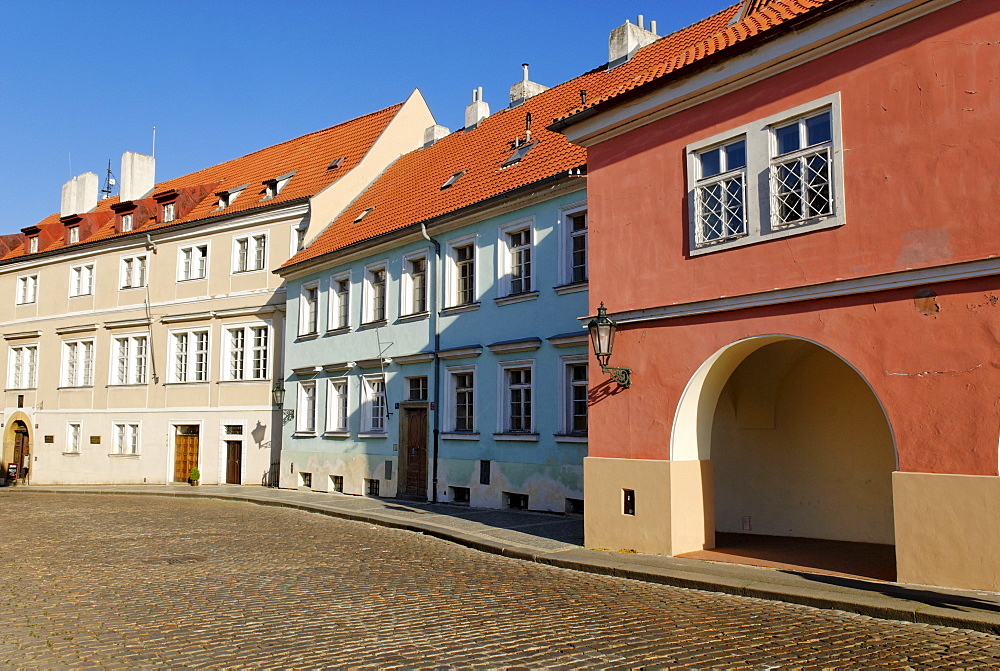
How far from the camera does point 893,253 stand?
962cm

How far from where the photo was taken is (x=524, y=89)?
26.4 meters

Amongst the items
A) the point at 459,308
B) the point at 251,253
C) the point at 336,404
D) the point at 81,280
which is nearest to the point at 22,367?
the point at 81,280

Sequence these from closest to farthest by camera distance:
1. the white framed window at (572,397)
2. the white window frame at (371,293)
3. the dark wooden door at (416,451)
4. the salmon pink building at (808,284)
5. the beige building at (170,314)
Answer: the salmon pink building at (808,284) < the white framed window at (572,397) < the dark wooden door at (416,451) < the white window frame at (371,293) < the beige building at (170,314)

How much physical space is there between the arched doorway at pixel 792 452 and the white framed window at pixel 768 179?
153 centimetres

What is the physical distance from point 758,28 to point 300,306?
1994cm

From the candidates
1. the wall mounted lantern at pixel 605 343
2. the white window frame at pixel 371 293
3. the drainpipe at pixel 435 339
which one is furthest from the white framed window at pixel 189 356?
the wall mounted lantern at pixel 605 343

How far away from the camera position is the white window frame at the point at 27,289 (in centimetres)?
3953

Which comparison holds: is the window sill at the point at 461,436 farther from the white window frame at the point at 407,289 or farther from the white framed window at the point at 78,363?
the white framed window at the point at 78,363

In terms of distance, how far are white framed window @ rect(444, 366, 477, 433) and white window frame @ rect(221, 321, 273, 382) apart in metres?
10.8

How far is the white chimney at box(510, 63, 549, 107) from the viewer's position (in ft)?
86.5

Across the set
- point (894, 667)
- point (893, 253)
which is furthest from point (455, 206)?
point (894, 667)

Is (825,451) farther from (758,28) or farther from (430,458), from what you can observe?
(430,458)

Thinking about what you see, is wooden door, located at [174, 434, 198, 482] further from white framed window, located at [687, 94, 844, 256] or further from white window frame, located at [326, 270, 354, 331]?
white framed window, located at [687, 94, 844, 256]

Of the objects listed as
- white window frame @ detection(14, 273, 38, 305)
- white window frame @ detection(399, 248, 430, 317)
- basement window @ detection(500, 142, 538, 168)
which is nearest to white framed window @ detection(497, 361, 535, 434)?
white window frame @ detection(399, 248, 430, 317)
